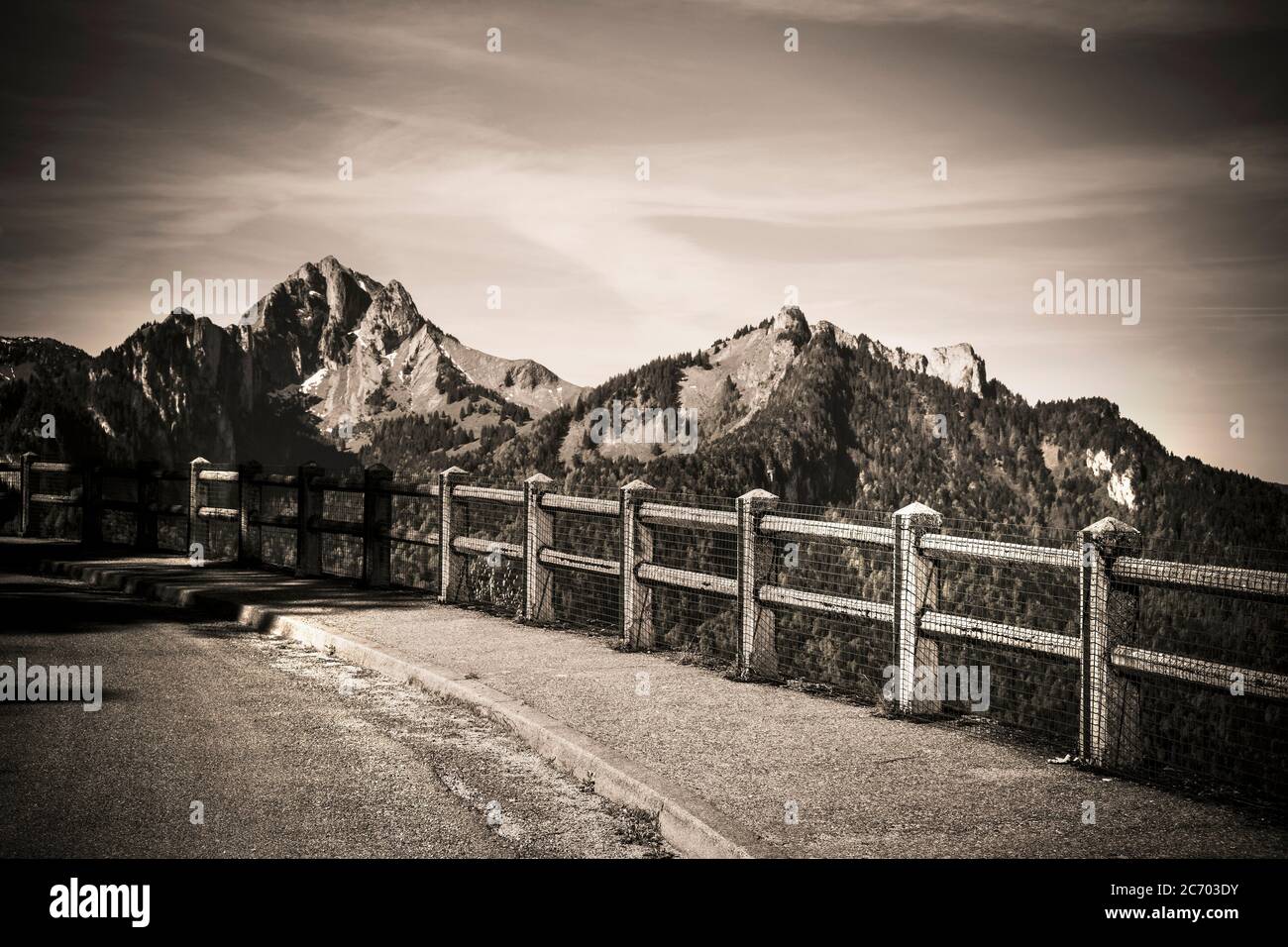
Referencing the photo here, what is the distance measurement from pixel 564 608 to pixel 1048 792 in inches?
276

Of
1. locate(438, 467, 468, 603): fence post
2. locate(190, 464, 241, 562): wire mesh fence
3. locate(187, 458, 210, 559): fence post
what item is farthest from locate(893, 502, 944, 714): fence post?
locate(187, 458, 210, 559): fence post

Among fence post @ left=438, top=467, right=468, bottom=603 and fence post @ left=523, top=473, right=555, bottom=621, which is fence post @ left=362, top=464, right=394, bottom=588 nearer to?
fence post @ left=438, top=467, right=468, bottom=603

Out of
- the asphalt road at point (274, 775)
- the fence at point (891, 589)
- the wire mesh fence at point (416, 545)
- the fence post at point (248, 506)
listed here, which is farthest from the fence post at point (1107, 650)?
the fence post at point (248, 506)

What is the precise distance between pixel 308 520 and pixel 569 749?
9.30 metres

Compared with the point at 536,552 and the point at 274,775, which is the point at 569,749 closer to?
the point at 274,775

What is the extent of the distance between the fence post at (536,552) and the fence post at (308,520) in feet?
14.5

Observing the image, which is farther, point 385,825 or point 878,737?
point 878,737

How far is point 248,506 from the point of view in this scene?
1576 centimetres

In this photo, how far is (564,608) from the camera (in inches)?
468

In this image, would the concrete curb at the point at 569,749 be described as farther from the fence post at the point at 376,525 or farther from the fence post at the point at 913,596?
the fence post at the point at 913,596

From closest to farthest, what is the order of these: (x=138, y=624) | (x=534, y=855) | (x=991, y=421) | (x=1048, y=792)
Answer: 1. (x=534, y=855)
2. (x=1048, y=792)
3. (x=138, y=624)
4. (x=991, y=421)

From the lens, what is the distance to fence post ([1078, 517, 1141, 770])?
6.03m
